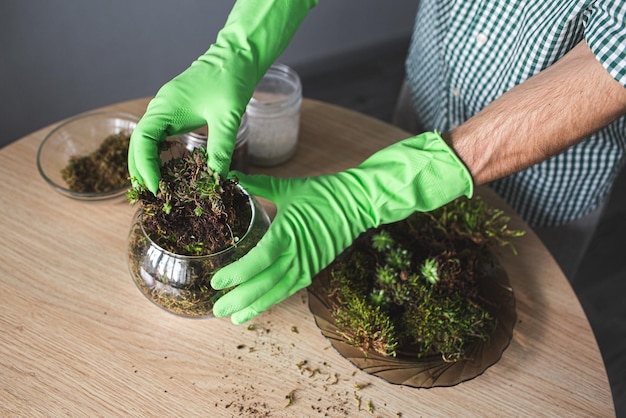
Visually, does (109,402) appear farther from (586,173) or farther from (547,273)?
(586,173)

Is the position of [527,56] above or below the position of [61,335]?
above

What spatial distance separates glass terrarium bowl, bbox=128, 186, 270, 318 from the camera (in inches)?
31.3

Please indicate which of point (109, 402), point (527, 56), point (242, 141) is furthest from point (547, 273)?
point (109, 402)

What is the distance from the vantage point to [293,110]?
112cm

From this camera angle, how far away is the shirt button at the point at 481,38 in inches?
42.9

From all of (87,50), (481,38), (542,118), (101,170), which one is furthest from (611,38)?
(87,50)

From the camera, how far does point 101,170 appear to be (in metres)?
1.05

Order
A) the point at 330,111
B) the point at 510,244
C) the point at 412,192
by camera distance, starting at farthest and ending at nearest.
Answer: the point at 330,111, the point at 510,244, the point at 412,192

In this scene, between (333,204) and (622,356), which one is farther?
(622,356)

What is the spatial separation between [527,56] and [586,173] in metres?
0.31

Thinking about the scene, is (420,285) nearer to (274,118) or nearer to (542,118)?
(542,118)

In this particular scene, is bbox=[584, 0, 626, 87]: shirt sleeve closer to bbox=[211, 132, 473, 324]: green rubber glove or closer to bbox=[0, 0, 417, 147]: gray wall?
bbox=[211, 132, 473, 324]: green rubber glove

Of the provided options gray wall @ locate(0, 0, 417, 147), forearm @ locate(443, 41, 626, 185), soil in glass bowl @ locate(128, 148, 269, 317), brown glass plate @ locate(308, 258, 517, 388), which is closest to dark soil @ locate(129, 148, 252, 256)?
soil in glass bowl @ locate(128, 148, 269, 317)

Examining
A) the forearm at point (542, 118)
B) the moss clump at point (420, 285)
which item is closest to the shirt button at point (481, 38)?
the forearm at point (542, 118)
